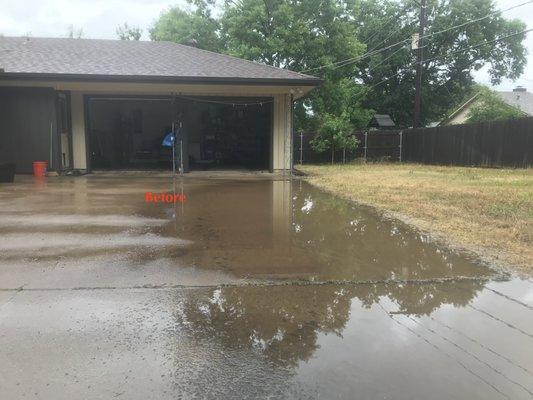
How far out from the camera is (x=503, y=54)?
133 ft

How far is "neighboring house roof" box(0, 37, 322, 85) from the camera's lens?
13.3 m

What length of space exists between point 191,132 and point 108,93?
16.3 feet

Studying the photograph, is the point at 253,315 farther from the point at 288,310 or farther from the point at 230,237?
the point at 230,237

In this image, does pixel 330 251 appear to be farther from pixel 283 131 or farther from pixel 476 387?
pixel 283 131

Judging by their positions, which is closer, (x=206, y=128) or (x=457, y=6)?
(x=206, y=128)

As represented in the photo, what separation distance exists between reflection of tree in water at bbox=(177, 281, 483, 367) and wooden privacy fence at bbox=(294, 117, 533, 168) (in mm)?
15044

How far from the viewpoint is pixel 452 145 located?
20.8 meters

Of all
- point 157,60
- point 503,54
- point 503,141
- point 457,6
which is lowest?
point 503,141

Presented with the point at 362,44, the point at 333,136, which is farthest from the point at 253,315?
the point at 362,44

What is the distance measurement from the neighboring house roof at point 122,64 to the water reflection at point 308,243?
236 inches

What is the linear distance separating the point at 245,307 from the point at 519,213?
17.9ft

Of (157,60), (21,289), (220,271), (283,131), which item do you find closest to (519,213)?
(220,271)

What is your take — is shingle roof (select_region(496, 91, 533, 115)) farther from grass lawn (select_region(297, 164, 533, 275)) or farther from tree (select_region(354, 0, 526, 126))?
grass lawn (select_region(297, 164, 533, 275))

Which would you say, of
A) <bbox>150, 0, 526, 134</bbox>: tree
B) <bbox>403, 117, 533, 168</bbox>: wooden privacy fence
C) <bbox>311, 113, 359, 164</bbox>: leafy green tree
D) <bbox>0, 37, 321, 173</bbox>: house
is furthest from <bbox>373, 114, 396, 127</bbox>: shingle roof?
<bbox>0, 37, 321, 173</bbox>: house
